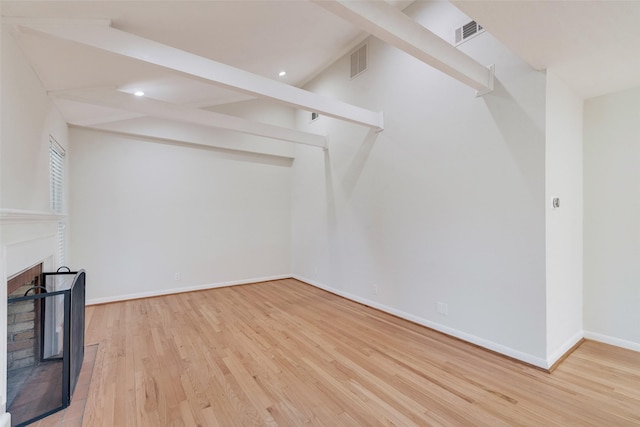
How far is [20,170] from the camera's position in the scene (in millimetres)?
2186

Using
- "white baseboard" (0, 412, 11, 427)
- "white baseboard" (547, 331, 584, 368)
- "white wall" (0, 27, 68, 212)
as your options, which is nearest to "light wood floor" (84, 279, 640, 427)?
"white baseboard" (547, 331, 584, 368)

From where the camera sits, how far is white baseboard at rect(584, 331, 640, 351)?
277cm

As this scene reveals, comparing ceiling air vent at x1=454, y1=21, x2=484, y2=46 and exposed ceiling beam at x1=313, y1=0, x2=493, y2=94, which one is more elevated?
ceiling air vent at x1=454, y1=21, x2=484, y2=46

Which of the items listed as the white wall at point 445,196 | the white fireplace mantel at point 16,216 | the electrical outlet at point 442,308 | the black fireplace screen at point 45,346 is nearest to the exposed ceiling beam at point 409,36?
the white wall at point 445,196

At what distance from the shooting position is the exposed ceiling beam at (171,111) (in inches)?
121

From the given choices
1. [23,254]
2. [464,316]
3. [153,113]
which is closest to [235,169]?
[153,113]

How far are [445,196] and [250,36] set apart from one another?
2.73 meters

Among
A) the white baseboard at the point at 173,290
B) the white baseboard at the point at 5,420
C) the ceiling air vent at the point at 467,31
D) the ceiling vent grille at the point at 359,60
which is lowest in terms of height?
the white baseboard at the point at 173,290

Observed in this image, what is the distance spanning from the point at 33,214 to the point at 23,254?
30 cm

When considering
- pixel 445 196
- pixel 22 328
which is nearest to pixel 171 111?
pixel 22 328

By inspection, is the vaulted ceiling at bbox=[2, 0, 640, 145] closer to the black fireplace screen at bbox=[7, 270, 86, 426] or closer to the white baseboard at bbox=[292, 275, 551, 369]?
the black fireplace screen at bbox=[7, 270, 86, 426]

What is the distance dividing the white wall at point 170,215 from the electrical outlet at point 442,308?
3590 mm

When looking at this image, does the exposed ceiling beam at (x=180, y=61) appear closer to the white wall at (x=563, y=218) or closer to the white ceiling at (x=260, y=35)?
the white ceiling at (x=260, y=35)

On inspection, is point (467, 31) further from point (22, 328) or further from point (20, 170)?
point (22, 328)
